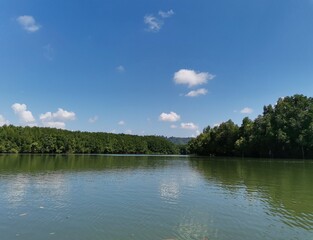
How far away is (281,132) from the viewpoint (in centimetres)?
9788

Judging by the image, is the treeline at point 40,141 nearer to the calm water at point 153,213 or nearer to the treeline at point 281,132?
the treeline at point 281,132

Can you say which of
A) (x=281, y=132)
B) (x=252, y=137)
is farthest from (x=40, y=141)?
(x=281, y=132)

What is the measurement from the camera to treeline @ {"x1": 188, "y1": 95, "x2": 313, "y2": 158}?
95.8 m

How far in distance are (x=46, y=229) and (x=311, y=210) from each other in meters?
16.8

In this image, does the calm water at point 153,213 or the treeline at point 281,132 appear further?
the treeline at point 281,132

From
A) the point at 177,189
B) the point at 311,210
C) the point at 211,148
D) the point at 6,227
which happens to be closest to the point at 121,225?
the point at 6,227

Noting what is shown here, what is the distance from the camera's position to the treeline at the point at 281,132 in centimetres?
9581

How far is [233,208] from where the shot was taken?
22.2 meters

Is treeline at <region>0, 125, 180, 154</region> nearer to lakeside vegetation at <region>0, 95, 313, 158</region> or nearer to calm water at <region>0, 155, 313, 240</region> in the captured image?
lakeside vegetation at <region>0, 95, 313, 158</region>

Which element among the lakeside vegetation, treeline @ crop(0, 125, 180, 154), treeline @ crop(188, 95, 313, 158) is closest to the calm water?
treeline @ crop(188, 95, 313, 158)

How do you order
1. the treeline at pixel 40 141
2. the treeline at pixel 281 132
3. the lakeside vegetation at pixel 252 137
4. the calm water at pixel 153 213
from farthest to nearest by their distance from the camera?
1. the treeline at pixel 40 141
2. the lakeside vegetation at pixel 252 137
3. the treeline at pixel 281 132
4. the calm water at pixel 153 213

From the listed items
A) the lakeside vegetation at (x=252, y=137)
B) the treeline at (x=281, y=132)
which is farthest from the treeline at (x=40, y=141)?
the treeline at (x=281, y=132)

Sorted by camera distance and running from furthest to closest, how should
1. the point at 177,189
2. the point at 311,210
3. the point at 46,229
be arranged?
1. the point at 177,189
2. the point at 311,210
3. the point at 46,229

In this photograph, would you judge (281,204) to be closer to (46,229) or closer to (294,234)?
(294,234)
